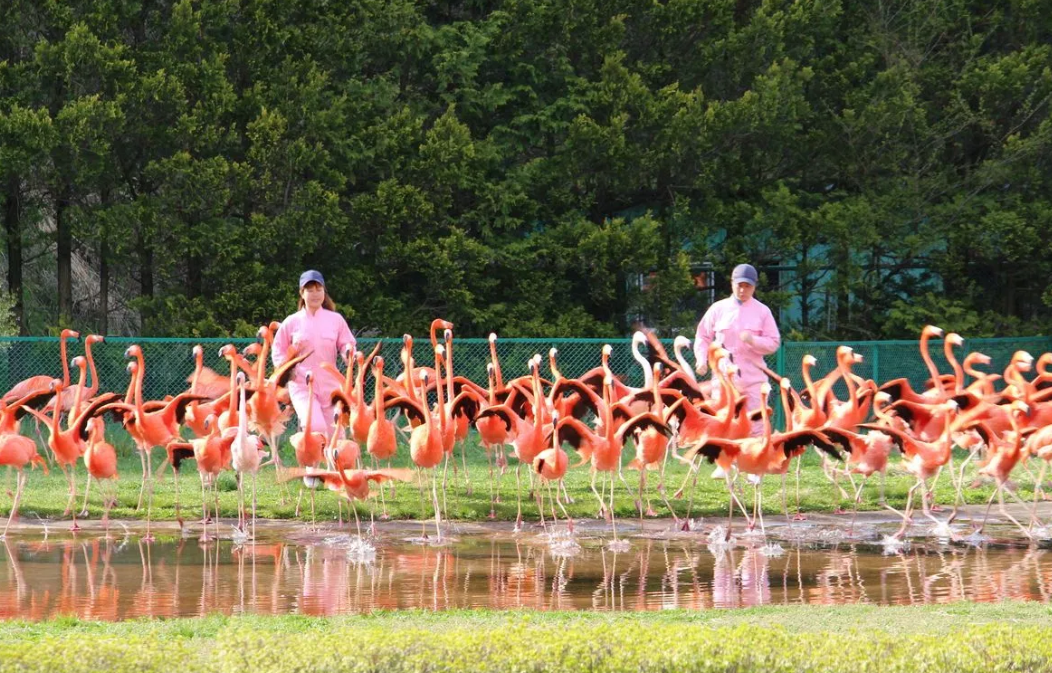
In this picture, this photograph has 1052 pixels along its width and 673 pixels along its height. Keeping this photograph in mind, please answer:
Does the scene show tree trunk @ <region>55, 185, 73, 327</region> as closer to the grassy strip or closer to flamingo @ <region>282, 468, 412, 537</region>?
flamingo @ <region>282, 468, 412, 537</region>

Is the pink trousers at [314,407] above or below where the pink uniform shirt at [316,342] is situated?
below

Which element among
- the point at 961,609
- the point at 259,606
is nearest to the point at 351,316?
the point at 259,606

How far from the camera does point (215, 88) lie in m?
16.8

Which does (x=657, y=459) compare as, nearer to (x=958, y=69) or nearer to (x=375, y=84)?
(x=375, y=84)

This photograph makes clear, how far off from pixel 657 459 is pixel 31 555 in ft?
14.0

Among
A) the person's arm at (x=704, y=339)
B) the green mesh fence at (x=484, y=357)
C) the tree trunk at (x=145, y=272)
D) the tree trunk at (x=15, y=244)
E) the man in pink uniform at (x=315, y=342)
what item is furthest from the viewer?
the tree trunk at (x=15, y=244)

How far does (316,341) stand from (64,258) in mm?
7784

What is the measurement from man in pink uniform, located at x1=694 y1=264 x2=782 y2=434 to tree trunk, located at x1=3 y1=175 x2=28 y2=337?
9.19m

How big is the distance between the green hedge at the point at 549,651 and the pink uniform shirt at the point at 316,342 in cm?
505

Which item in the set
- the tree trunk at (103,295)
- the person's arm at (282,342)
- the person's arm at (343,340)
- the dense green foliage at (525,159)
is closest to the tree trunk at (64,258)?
the dense green foliage at (525,159)

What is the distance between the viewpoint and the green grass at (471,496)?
11.1 metres

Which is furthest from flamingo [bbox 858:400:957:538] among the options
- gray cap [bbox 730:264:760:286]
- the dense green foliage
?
the dense green foliage

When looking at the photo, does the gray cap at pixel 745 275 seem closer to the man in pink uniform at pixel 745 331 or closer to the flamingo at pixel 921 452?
the man in pink uniform at pixel 745 331

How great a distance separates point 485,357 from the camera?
55.5ft
